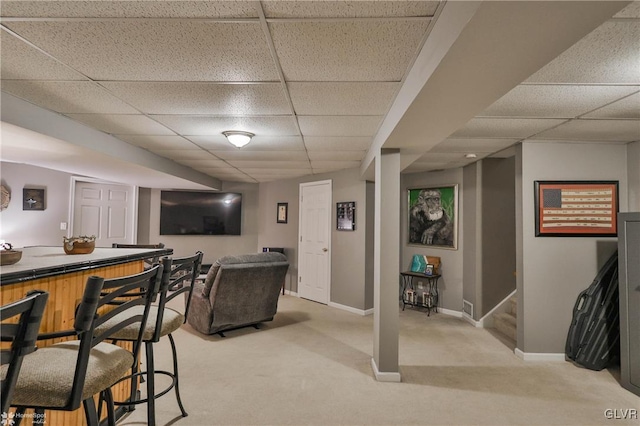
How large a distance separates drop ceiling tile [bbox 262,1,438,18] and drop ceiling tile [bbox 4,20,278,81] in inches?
6.7

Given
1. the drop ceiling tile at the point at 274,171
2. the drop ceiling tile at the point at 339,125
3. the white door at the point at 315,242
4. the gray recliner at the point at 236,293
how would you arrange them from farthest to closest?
the white door at the point at 315,242
the drop ceiling tile at the point at 274,171
the gray recliner at the point at 236,293
the drop ceiling tile at the point at 339,125

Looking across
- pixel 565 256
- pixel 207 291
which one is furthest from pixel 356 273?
pixel 565 256

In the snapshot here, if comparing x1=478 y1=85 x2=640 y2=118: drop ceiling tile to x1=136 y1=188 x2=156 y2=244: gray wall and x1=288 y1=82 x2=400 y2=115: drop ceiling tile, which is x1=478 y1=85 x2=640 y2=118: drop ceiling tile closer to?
x1=288 y1=82 x2=400 y2=115: drop ceiling tile

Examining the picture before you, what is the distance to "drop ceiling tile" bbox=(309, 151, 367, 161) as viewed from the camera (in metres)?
4.23

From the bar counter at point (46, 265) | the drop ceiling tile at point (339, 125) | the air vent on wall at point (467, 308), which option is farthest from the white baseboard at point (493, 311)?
the bar counter at point (46, 265)

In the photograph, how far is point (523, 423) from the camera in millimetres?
2330

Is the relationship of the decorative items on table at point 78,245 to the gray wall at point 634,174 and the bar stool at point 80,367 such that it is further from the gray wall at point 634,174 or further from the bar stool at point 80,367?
the gray wall at point 634,174

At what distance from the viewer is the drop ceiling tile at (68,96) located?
2227mm

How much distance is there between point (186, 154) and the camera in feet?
14.8

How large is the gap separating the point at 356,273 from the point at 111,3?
14.9 feet

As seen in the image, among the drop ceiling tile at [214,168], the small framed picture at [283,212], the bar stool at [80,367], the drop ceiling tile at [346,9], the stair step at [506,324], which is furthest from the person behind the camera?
the small framed picture at [283,212]

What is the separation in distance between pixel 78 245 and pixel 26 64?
3.58ft

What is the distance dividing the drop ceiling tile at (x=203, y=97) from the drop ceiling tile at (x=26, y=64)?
9.4 inches

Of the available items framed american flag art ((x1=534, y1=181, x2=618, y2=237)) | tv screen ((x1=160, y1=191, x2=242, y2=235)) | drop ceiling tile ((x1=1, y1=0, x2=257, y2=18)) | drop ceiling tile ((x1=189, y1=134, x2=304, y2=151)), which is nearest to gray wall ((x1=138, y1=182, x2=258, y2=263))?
tv screen ((x1=160, y1=191, x2=242, y2=235))
